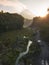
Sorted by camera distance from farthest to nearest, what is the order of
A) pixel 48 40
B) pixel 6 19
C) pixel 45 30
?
pixel 6 19 → pixel 45 30 → pixel 48 40

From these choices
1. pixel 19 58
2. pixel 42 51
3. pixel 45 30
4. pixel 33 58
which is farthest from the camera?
pixel 45 30

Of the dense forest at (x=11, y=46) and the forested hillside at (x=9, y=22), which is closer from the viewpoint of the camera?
the dense forest at (x=11, y=46)

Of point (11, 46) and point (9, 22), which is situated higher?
point (9, 22)

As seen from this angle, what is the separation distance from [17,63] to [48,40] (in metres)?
32.8

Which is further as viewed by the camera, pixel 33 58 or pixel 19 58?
pixel 33 58

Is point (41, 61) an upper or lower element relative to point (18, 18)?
lower

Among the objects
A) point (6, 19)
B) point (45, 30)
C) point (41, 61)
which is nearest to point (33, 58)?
point (41, 61)

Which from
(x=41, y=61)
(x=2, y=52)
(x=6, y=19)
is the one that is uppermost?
(x=6, y=19)

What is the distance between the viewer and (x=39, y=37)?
93188 millimetres

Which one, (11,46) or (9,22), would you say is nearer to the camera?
(11,46)

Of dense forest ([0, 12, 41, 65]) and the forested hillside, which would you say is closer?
dense forest ([0, 12, 41, 65])

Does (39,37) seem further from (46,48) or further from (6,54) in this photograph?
(6,54)

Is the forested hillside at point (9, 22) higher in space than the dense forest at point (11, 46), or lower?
higher

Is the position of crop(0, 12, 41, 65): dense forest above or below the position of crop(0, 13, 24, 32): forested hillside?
below
